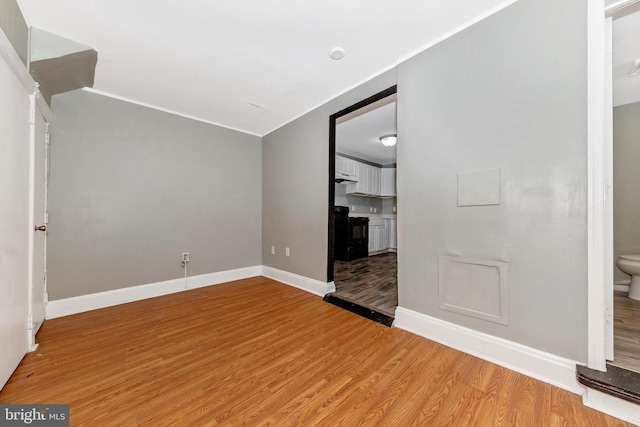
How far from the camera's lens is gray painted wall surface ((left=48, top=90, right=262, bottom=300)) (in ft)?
8.08

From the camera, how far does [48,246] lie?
2.36 m

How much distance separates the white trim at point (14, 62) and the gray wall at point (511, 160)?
257cm

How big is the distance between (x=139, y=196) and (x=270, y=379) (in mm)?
2677

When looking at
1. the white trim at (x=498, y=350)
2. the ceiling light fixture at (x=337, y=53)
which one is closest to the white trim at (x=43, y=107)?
the ceiling light fixture at (x=337, y=53)

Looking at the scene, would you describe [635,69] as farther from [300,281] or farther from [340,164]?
[300,281]

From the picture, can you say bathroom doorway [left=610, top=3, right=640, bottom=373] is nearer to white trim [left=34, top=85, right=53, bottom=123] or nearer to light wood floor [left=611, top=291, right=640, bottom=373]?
light wood floor [left=611, top=291, right=640, bottom=373]

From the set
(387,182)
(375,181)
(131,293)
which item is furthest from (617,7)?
(387,182)

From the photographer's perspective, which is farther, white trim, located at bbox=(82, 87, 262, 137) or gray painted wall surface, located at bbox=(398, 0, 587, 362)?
white trim, located at bbox=(82, 87, 262, 137)

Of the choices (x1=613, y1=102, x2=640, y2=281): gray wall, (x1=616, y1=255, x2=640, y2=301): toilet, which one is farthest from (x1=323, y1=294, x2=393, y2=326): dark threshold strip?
(x1=613, y1=102, x2=640, y2=281): gray wall

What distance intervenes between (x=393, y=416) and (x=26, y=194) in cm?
268

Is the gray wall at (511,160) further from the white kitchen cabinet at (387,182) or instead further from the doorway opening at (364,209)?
the white kitchen cabinet at (387,182)

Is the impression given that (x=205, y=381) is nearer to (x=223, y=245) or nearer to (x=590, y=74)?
(x=223, y=245)

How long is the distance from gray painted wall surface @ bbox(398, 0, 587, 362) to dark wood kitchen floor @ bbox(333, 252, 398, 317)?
23.3 inches

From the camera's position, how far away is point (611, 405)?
119cm
